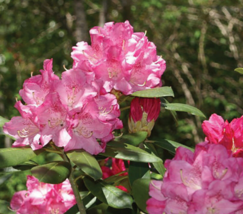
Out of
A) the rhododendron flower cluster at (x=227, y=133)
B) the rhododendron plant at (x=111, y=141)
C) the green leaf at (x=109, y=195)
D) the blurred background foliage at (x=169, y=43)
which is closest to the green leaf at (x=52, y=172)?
the rhododendron plant at (x=111, y=141)

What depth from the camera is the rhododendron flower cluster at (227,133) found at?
1.04m

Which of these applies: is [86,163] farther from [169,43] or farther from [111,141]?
[169,43]

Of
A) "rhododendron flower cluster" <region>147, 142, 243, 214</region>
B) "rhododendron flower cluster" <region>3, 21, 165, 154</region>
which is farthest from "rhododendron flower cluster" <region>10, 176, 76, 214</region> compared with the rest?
"rhododendron flower cluster" <region>147, 142, 243, 214</region>

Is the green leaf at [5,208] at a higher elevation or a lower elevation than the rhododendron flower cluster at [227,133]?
lower

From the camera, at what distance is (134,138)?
1.21m

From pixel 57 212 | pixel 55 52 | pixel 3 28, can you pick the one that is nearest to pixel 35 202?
pixel 57 212

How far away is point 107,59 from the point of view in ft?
3.85

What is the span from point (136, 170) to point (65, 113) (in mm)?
265

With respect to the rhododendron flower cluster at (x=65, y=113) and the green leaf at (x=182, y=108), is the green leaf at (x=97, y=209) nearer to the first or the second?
the rhododendron flower cluster at (x=65, y=113)

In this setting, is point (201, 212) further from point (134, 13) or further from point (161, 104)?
point (134, 13)

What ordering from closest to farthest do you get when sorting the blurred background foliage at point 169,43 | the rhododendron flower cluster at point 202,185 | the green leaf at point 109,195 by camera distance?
the rhododendron flower cluster at point 202,185 < the green leaf at point 109,195 < the blurred background foliage at point 169,43

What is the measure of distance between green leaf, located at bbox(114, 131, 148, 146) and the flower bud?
5 cm

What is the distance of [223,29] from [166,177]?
181 inches

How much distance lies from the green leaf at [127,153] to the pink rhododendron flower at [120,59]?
15 centimetres
